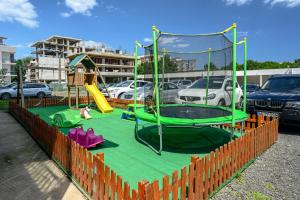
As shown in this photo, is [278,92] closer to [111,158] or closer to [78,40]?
[111,158]

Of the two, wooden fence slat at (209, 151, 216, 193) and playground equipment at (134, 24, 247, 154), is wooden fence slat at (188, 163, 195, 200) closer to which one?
wooden fence slat at (209, 151, 216, 193)

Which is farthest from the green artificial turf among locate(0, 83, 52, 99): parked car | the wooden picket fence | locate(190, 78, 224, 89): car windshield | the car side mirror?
locate(0, 83, 52, 99): parked car

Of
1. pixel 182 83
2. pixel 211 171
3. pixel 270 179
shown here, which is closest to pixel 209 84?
pixel 182 83

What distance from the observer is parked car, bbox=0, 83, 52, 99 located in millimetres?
22156

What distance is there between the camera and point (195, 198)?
9.98 ft

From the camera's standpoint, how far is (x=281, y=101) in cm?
693

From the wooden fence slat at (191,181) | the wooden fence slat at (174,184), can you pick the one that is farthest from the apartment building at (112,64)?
the wooden fence slat at (174,184)

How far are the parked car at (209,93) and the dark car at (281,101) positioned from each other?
843 millimetres

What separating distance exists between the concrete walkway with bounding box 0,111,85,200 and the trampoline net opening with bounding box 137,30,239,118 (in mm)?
2791

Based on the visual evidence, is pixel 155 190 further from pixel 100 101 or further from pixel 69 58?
pixel 69 58

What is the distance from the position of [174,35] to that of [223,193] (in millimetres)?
3817

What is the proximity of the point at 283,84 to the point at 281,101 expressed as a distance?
1.86 m

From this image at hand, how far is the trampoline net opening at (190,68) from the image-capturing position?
20.4 ft

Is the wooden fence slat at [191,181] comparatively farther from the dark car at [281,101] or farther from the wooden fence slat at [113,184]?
the dark car at [281,101]
